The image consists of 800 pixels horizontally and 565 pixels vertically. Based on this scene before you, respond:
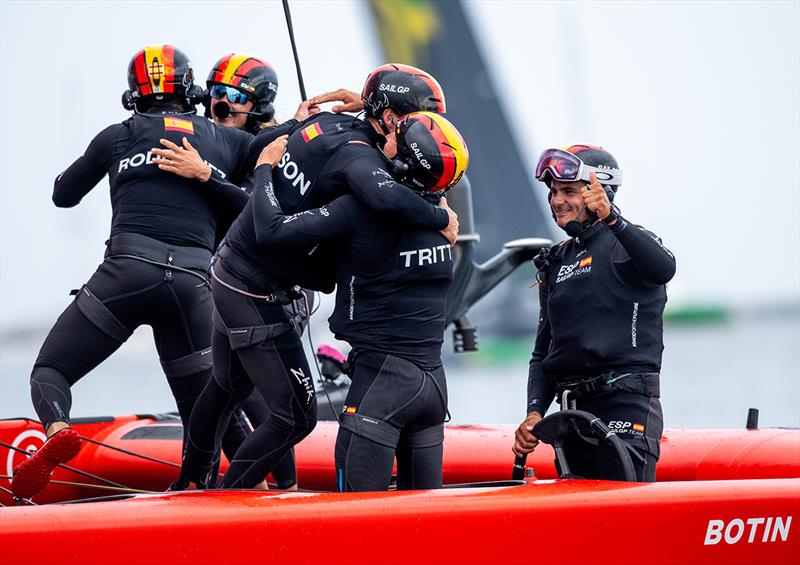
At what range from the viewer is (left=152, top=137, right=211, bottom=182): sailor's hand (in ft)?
16.1

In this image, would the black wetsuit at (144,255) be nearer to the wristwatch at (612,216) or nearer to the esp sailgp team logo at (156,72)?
the esp sailgp team logo at (156,72)

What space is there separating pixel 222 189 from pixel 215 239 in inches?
14.6

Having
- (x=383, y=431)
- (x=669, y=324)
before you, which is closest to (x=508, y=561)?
(x=383, y=431)

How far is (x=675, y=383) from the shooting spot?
24.1 metres

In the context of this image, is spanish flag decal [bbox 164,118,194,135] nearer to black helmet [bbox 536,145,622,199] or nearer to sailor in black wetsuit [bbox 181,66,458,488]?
sailor in black wetsuit [bbox 181,66,458,488]

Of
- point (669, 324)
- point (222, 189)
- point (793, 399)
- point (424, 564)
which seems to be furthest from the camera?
point (669, 324)

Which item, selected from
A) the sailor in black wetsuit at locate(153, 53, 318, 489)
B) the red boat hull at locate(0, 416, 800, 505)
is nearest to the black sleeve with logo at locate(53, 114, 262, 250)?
the sailor in black wetsuit at locate(153, 53, 318, 489)

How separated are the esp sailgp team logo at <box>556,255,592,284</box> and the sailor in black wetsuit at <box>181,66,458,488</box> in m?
0.47

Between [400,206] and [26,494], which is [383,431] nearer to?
[400,206]

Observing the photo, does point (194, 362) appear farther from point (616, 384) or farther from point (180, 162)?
point (616, 384)

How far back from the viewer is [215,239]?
538 cm

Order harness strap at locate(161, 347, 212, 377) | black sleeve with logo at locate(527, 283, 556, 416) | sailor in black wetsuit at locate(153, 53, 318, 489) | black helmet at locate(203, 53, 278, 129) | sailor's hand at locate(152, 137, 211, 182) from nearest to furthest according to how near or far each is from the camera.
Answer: black sleeve with logo at locate(527, 283, 556, 416) < sailor's hand at locate(152, 137, 211, 182) < harness strap at locate(161, 347, 212, 377) < sailor in black wetsuit at locate(153, 53, 318, 489) < black helmet at locate(203, 53, 278, 129)

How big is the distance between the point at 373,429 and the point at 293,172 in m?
0.83

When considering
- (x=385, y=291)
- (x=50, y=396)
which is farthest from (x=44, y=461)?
(x=385, y=291)
